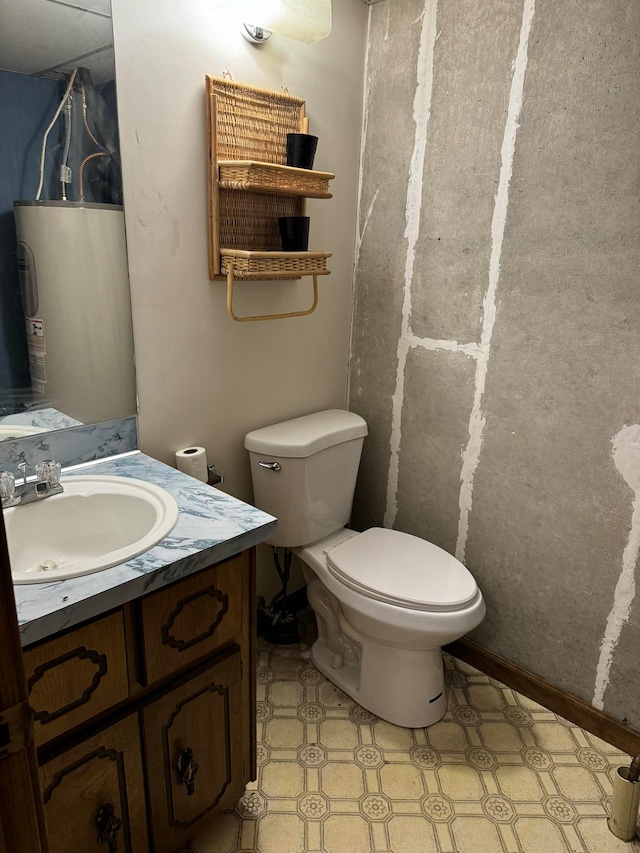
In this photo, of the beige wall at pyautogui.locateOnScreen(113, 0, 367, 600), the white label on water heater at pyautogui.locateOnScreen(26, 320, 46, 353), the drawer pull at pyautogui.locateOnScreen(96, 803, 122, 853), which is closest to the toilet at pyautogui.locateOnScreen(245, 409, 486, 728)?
the beige wall at pyautogui.locateOnScreen(113, 0, 367, 600)

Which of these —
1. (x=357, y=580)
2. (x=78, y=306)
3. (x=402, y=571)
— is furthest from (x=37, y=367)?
(x=402, y=571)

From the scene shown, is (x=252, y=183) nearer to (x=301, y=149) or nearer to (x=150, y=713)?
(x=301, y=149)

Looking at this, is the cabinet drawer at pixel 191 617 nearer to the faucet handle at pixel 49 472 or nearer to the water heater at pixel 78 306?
the faucet handle at pixel 49 472

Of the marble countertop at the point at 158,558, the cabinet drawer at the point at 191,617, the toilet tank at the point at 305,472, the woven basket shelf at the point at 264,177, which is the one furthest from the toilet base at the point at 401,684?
the woven basket shelf at the point at 264,177

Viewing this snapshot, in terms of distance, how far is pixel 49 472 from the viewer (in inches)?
51.4

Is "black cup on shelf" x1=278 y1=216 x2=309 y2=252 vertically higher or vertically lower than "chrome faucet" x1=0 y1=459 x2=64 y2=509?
higher

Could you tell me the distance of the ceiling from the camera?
119 cm

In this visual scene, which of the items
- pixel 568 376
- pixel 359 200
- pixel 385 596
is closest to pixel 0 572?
pixel 385 596

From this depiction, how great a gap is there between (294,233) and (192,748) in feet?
4.31

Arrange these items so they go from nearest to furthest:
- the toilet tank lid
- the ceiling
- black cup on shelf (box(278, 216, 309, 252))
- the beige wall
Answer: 1. the ceiling
2. the beige wall
3. black cup on shelf (box(278, 216, 309, 252))
4. the toilet tank lid

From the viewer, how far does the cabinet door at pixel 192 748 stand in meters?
1.16

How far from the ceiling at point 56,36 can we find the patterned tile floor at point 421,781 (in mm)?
1757

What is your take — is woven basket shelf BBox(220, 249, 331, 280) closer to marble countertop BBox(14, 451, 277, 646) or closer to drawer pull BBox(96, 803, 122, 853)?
marble countertop BBox(14, 451, 277, 646)

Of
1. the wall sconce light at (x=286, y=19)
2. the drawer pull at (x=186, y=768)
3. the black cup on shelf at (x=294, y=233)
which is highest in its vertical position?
the wall sconce light at (x=286, y=19)
